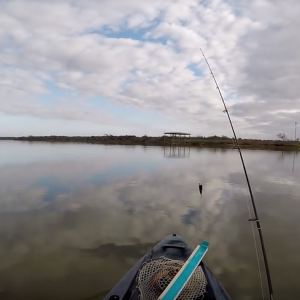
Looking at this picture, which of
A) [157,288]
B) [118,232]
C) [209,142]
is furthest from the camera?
[209,142]

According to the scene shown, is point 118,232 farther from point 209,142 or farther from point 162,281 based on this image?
point 209,142

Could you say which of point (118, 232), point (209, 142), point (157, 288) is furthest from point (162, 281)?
point (209, 142)

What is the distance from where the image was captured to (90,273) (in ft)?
16.7

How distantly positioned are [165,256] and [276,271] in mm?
2627

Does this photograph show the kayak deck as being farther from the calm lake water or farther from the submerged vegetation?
the submerged vegetation

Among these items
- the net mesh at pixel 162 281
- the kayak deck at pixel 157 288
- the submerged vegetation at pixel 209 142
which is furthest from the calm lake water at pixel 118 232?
the submerged vegetation at pixel 209 142

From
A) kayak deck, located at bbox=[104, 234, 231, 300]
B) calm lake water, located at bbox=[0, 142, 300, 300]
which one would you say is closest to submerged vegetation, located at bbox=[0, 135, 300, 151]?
calm lake water, located at bbox=[0, 142, 300, 300]

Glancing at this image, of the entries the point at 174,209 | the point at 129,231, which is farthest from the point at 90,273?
the point at 174,209

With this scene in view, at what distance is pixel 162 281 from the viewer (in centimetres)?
329

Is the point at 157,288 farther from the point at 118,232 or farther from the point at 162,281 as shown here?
the point at 118,232

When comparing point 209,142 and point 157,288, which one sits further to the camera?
point 209,142

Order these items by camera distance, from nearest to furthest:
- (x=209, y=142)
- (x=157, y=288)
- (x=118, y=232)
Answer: (x=157, y=288)
(x=118, y=232)
(x=209, y=142)

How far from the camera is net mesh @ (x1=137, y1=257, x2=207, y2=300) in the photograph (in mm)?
3170

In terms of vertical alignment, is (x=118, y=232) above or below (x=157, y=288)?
below
